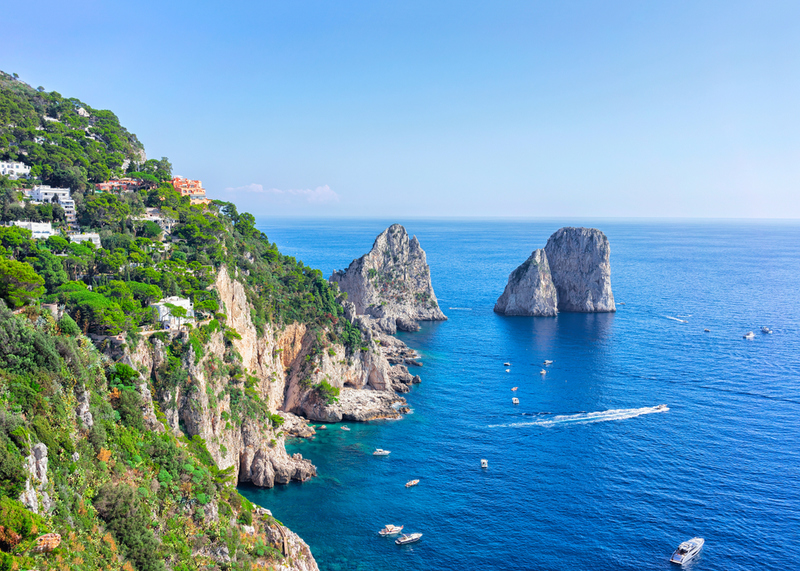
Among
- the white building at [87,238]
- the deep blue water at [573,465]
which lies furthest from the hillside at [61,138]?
the deep blue water at [573,465]

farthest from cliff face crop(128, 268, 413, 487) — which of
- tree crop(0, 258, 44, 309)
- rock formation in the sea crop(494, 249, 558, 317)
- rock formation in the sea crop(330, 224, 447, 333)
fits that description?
rock formation in the sea crop(494, 249, 558, 317)

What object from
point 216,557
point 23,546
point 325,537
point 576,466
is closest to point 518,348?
point 576,466

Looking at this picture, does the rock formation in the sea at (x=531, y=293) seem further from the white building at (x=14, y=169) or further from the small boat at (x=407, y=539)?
the white building at (x=14, y=169)

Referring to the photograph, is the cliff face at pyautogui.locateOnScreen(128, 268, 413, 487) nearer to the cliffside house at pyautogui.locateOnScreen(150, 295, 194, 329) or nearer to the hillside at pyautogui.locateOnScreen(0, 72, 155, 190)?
the cliffside house at pyautogui.locateOnScreen(150, 295, 194, 329)

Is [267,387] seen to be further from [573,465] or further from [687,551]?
[687,551]

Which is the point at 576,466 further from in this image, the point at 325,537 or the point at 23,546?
the point at 23,546

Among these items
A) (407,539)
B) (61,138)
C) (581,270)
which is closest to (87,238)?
(61,138)
